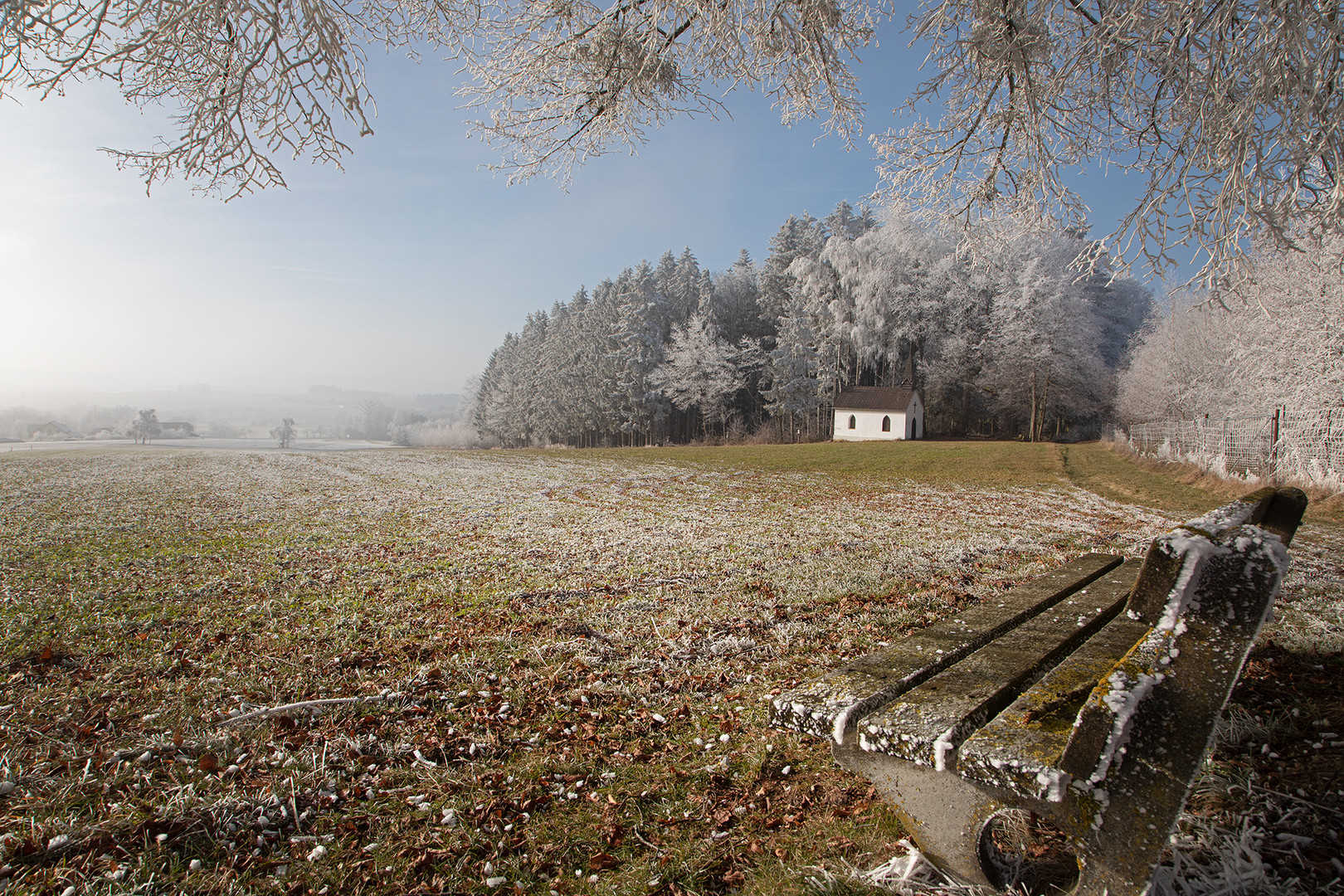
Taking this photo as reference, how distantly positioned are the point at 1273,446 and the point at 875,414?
33.4 m

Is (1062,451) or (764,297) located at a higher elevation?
(764,297)

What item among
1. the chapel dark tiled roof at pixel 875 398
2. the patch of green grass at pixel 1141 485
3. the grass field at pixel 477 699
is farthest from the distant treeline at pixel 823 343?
the grass field at pixel 477 699

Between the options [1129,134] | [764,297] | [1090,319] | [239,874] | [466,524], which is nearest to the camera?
[239,874]

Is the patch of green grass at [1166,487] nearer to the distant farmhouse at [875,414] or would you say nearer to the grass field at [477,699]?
the grass field at [477,699]

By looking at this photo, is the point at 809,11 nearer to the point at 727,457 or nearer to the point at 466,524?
the point at 466,524

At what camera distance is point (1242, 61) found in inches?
182

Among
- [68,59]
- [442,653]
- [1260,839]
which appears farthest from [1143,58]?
[68,59]

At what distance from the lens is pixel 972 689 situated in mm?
2311

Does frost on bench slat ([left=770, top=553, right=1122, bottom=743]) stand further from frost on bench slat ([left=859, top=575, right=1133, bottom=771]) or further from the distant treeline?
the distant treeline

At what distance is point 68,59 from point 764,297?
5651 centimetres

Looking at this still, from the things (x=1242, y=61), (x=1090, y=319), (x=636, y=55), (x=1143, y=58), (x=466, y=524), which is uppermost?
(x=1090, y=319)

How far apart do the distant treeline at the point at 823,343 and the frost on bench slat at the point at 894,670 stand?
141 ft

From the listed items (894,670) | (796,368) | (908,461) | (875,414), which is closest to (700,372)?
(796,368)

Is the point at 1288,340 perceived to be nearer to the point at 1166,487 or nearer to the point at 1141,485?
the point at 1166,487
